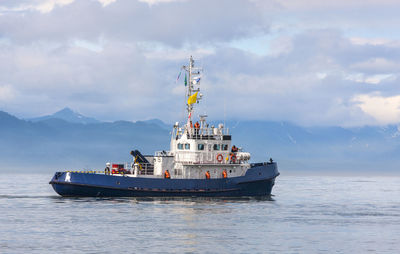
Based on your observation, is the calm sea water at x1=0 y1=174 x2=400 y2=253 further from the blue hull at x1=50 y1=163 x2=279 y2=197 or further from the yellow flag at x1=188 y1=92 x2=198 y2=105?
the yellow flag at x1=188 y1=92 x2=198 y2=105

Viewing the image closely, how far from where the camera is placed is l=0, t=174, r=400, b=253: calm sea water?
34.1 meters

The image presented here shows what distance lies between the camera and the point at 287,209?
5441 centimetres

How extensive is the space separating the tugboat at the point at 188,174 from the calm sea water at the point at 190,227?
3.25 ft

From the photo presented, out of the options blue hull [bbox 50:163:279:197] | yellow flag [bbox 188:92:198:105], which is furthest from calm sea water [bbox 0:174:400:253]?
yellow flag [bbox 188:92:198:105]

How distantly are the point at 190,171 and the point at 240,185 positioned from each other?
182 inches

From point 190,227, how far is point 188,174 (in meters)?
17.1

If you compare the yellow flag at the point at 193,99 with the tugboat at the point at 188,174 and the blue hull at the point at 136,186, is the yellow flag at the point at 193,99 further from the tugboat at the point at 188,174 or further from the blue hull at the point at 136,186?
the blue hull at the point at 136,186

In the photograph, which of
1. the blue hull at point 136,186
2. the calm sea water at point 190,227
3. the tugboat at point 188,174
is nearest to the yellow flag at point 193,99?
the tugboat at point 188,174

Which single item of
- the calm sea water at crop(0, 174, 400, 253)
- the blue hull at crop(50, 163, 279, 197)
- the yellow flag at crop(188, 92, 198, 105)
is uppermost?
the yellow flag at crop(188, 92, 198, 105)

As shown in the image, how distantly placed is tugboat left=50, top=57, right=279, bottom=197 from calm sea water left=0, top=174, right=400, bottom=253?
99 centimetres

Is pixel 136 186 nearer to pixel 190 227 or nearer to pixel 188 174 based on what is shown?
pixel 188 174

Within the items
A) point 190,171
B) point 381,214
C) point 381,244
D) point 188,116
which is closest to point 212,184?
point 190,171

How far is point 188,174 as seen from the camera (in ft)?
190

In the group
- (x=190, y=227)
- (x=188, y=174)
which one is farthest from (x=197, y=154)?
(x=190, y=227)
